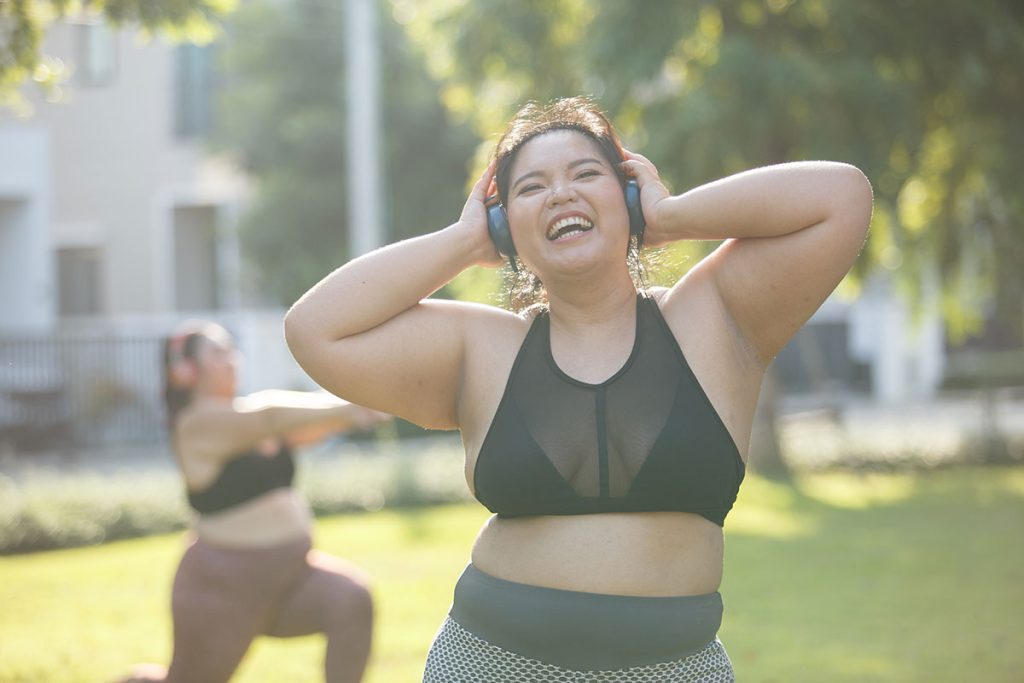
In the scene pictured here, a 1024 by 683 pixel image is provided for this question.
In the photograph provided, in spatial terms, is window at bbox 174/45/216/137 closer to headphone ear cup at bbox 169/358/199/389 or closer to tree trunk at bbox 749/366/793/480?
tree trunk at bbox 749/366/793/480

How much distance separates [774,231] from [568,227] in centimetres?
45

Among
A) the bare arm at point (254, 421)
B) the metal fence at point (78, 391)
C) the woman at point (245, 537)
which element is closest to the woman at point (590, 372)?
the woman at point (245, 537)

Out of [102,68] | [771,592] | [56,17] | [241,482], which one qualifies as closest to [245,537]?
[241,482]

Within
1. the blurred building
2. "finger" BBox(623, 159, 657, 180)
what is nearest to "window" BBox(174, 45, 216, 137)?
the blurred building

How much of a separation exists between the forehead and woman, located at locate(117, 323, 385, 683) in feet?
7.60

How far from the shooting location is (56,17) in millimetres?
5938

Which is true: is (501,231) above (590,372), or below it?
above

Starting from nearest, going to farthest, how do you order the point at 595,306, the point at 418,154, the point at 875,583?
1. the point at 595,306
2. the point at 875,583
3. the point at 418,154

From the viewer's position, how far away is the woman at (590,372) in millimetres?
2689

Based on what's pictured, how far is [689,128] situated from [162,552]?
7.51 metres

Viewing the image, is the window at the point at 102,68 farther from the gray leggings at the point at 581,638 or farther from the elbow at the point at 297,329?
the gray leggings at the point at 581,638

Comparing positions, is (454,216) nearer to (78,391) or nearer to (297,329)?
(78,391)

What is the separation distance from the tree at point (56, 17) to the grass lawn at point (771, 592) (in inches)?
136

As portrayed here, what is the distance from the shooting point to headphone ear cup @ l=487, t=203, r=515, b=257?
294cm
